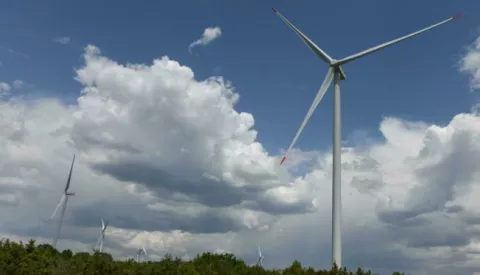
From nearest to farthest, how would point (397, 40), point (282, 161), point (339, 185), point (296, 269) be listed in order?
point (296, 269) < point (282, 161) < point (339, 185) < point (397, 40)

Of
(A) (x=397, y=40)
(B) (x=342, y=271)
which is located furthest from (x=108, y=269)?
(A) (x=397, y=40)

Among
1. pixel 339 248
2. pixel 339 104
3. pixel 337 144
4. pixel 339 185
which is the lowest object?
pixel 339 248

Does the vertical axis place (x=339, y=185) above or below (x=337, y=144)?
below

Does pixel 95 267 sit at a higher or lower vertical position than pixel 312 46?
lower

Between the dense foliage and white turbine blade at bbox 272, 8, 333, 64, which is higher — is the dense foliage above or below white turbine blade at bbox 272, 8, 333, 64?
below

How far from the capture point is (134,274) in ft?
150

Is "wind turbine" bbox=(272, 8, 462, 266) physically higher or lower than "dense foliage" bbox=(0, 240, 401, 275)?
higher

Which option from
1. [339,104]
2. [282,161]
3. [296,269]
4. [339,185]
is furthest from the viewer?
[339,104]

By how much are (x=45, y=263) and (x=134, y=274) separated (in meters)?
15.4

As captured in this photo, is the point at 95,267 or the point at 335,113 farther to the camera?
the point at 335,113

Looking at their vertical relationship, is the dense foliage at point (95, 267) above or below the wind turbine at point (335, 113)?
below

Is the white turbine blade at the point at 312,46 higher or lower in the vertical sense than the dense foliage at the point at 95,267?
higher

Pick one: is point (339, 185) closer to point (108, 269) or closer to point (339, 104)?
point (339, 104)

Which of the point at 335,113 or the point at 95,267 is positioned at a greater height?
the point at 335,113
